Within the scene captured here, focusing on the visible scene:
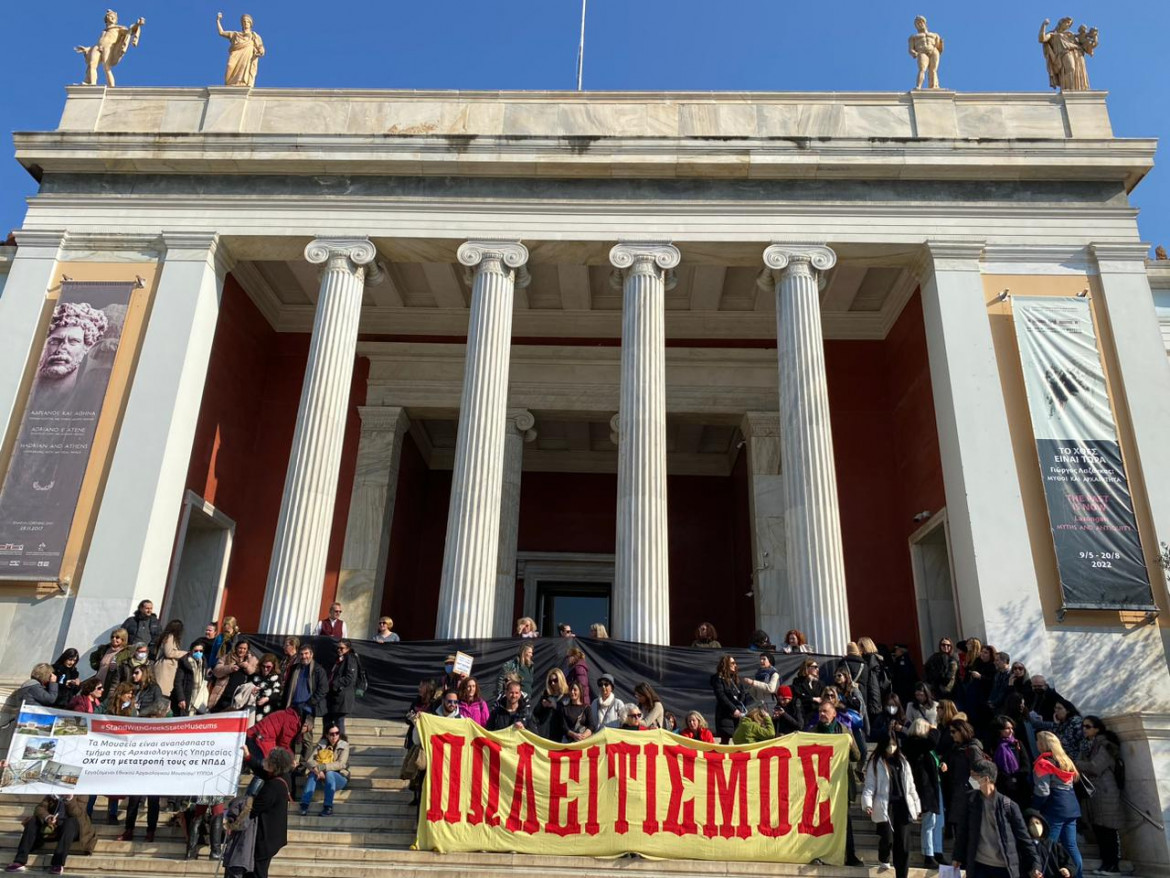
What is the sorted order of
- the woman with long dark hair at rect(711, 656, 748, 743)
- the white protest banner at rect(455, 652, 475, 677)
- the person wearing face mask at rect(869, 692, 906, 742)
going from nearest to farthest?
the woman with long dark hair at rect(711, 656, 748, 743)
the person wearing face mask at rect(869, 692, 906, 742)
the white protest banner at rect(455, 652, 475, 677)

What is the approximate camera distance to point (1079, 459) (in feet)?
46.7

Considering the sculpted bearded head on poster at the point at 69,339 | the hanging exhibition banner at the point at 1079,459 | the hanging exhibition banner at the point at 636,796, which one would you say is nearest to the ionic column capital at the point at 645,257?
the hanging exhibition banner at the point at 1079,459

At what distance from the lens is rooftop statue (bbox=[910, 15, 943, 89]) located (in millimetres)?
17344

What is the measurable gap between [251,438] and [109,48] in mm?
7869

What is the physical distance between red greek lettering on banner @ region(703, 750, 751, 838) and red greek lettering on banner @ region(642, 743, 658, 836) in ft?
1.56

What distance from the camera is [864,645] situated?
40.1ft

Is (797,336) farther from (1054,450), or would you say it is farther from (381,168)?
(381,168)

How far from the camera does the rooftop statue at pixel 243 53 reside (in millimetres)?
17734

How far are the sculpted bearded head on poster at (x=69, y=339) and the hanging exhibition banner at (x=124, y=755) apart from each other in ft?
26.2

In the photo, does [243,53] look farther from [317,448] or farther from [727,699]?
[727,699]

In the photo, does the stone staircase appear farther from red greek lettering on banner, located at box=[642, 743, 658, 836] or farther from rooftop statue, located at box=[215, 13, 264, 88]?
rooftop statue, located at box=[215, 13, 264, 88]

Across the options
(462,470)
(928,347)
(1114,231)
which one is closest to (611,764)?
(462,470)

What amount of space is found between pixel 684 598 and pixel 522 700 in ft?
42.1

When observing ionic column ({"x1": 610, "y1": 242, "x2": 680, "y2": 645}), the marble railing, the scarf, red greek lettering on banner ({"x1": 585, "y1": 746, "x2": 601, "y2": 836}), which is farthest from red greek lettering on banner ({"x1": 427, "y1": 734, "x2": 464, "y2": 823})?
the marble railing
